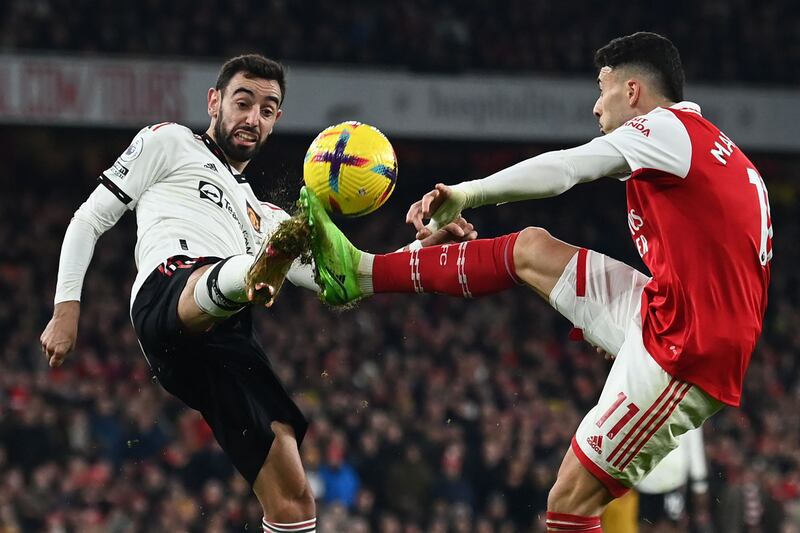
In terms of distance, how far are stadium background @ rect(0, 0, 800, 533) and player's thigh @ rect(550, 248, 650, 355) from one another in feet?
5.39

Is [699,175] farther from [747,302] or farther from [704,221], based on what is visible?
[747,302]

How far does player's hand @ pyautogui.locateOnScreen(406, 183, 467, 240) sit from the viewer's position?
4234mm

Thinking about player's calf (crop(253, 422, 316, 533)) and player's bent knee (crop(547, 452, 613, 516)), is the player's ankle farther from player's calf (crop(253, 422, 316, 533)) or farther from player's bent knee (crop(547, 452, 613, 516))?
player's bent knee (crop(547, 452, 613, 516))

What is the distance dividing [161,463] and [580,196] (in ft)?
37.6

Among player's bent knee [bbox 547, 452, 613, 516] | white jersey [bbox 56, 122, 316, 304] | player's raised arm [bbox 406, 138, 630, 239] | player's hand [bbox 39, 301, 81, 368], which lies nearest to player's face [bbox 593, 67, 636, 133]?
player's raised arm [bbox 406, 138, 630, 239]

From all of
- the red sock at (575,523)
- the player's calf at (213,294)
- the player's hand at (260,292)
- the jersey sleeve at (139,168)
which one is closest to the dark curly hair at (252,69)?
the jersey sleeve at (139,168)

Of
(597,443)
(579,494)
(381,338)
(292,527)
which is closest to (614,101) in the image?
(597,443)

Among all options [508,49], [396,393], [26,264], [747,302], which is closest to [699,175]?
[747,302]

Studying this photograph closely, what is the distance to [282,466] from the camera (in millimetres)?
5297

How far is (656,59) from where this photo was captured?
4.67m

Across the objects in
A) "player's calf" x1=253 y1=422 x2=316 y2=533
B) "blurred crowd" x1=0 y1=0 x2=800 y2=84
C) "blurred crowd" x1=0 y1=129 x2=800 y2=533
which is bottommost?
"blurred crowd" x1=0 y1=129 x2=800 y2=533

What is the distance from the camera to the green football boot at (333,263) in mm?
4723

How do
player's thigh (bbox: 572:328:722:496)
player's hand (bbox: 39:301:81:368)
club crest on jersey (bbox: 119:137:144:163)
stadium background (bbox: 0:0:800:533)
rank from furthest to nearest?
stadium background (bbox: 0:0:800:533), club crest on jersey (bbox: 119:137:144:163), player's hand (bbox: 39:301:81:368), player's thigh (bbox: 572:328:722:496)

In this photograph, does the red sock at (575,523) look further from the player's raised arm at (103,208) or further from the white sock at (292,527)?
the player's raised arm at (103,208)
